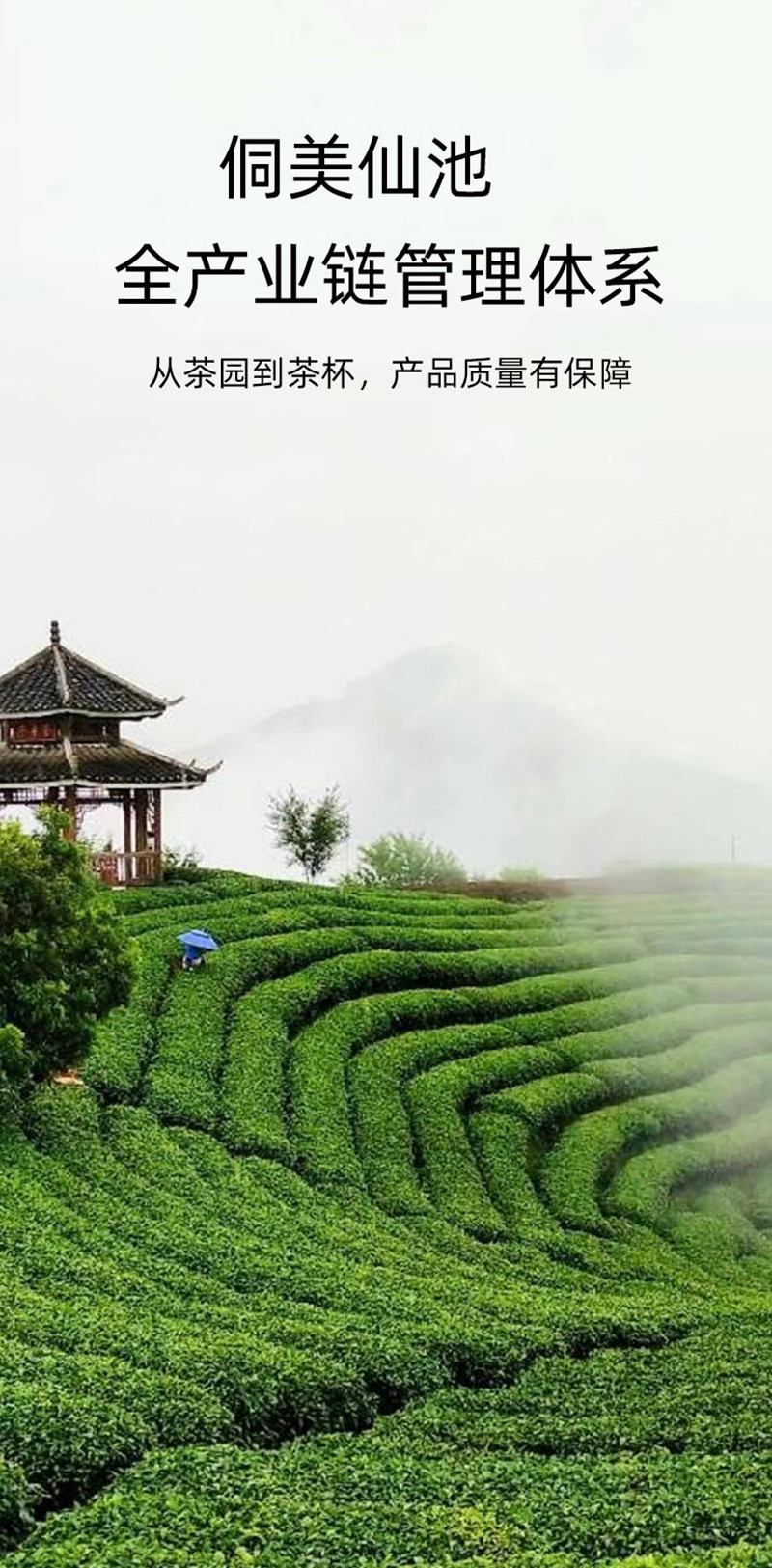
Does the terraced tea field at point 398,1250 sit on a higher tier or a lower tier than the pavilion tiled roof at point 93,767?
lower

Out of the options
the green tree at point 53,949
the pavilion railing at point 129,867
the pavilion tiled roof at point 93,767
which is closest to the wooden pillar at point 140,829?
the pavilion railing at point 129,867

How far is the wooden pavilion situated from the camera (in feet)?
99.8

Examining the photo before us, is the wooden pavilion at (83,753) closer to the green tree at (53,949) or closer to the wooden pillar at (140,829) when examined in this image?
the wooden pillar at (140,829)

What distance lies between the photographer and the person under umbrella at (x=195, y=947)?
2600 centimetres

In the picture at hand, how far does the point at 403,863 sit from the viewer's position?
49562 mm

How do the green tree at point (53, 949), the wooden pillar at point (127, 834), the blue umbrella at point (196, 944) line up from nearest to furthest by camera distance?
the green tree at point (53, 949) → the blue umbrella at point (196, 944) → the wooden pillar at point (127, 834)

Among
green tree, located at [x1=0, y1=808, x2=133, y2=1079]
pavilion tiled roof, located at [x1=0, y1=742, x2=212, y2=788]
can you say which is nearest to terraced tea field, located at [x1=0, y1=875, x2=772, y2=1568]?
green tree, located at [x1=0, y1=808, x2=133, y2=1079]

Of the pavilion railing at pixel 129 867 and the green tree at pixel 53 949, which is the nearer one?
the green tree at pixel 53 949

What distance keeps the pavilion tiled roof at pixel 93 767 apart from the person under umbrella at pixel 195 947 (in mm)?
4812

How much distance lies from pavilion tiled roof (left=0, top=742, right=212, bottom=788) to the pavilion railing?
161 centimetres

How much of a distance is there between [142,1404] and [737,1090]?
18.3 metres

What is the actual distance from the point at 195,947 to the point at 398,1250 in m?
9.88

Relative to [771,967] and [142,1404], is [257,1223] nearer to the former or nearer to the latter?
[142,1404]

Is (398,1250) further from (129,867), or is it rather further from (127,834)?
(127,834)
